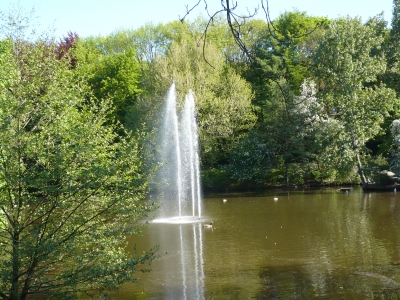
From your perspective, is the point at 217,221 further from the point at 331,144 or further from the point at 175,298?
the point at 331,144

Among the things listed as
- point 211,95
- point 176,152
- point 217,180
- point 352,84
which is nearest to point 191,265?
point 352,84

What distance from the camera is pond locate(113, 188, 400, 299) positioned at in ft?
38.1

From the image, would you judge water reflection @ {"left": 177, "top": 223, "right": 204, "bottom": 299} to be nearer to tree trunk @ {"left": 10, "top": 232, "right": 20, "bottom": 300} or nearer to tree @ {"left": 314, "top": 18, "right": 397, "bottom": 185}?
tree trunk @ {"left": 10, "top": 232, "right": 20, "bottom": 300}

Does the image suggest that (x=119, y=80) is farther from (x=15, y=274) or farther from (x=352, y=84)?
(x=15, y=274)

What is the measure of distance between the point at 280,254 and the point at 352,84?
17.0 m

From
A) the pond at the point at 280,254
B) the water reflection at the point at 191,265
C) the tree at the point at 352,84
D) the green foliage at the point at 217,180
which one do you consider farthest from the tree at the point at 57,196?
the green foliage at the point at 217,180

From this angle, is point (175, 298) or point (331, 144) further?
point (331, 144)

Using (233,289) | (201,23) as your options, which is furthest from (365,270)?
(201,23)

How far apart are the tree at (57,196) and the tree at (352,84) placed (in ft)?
71.2

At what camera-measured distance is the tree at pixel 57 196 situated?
8672mm

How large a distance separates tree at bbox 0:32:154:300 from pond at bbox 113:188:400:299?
9.72ft

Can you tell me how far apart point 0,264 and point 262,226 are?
39.6 feet

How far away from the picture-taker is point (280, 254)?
1484cm

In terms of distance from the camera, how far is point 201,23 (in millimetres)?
45219
